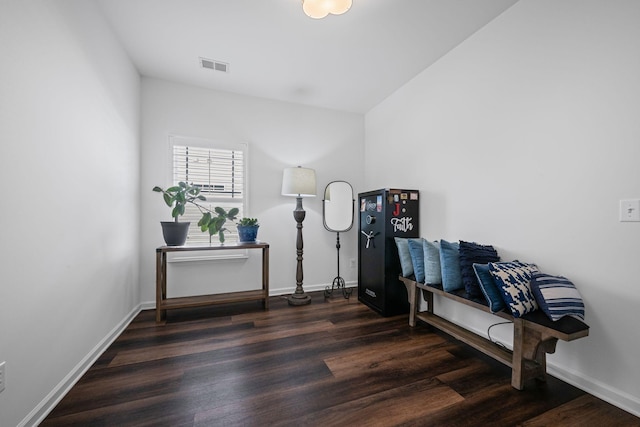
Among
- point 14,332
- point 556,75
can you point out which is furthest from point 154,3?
point 556,75

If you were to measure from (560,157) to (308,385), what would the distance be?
2192mm

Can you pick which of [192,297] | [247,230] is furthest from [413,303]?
[192,297]

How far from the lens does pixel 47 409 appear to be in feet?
4.24

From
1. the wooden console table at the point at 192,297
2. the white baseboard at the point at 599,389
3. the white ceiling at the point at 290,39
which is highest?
the white ceiling at the point at 290,39

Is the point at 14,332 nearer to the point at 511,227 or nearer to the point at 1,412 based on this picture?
the point at 1,412

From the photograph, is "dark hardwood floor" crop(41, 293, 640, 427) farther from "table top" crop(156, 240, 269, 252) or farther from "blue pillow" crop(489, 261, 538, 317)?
"table top" crop(156, 240, 269, 252)

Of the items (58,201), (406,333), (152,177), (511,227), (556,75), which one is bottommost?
(406,333)

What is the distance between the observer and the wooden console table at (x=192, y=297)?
8.02 feet

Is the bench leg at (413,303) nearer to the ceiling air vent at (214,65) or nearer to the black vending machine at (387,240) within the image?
the black vending machine at (387,240)

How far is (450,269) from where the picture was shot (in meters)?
1.99

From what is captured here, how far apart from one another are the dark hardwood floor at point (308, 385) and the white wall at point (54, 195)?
279 millimetres

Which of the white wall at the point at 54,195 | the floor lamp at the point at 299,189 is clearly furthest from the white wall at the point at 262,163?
the white wall at the point at 54,195

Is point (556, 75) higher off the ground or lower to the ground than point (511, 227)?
higher

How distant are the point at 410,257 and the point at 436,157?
1.07 metres
